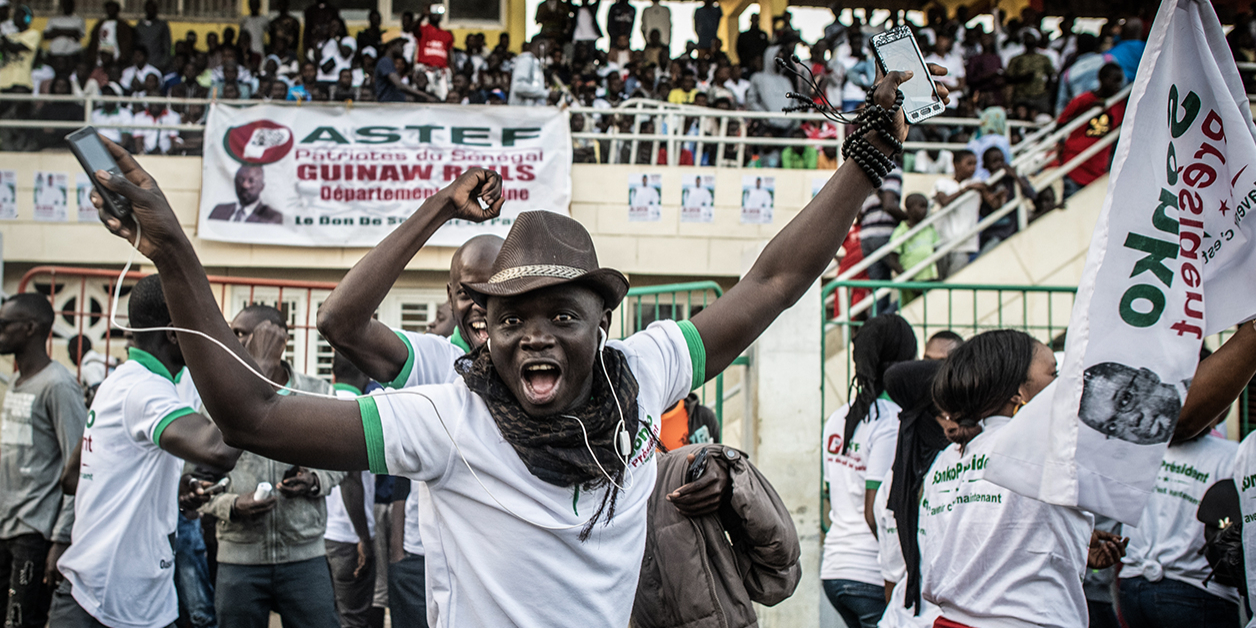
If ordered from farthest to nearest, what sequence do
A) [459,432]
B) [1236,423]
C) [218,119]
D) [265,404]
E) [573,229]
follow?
1. [218,119]
2. [1236,423]
3. [573,229]
4. [459,432]
5. [265,404]

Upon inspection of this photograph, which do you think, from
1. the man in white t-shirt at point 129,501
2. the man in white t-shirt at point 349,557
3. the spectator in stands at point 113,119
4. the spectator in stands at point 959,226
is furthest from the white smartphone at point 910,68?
the spectator in stands at point 113,119

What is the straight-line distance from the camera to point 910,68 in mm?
2281

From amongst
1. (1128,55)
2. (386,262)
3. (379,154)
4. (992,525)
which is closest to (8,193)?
(379,154)

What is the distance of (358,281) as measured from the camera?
7.80 ft

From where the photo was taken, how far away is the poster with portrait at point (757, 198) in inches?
464

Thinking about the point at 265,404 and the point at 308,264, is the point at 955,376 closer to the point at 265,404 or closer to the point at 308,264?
the point at 265,404

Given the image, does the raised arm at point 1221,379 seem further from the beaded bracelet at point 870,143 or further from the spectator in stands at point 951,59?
the spectator in stands at point 951,59

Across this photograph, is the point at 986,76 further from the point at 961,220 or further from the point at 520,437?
the point at 520,437

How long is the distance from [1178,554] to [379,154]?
909 cm

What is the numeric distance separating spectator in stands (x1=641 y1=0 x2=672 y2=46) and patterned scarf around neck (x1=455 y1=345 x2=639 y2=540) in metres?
12.8

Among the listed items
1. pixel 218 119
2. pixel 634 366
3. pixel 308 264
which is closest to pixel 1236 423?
pixel 634 366

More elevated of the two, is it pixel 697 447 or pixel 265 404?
pixel 265 404

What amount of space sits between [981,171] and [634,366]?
900 cm

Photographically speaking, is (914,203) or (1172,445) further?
(914,203)
